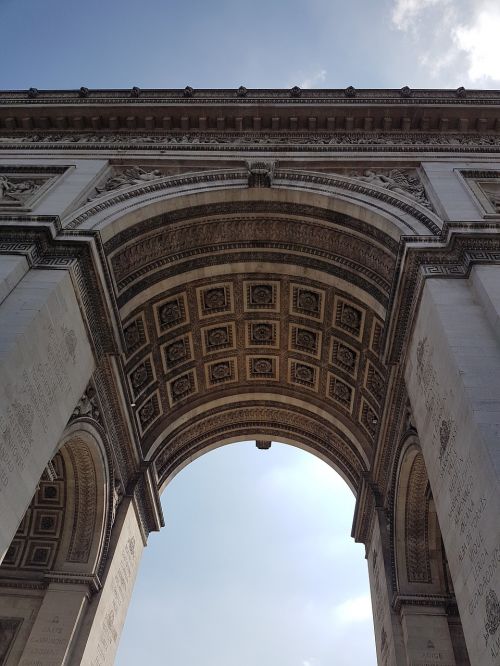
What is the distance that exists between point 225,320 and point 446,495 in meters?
8.62

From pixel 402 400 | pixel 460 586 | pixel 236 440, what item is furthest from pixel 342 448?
pixel 460 586

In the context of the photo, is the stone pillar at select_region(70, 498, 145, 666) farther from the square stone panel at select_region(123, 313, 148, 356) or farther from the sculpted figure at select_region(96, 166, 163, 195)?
the sculpted figure at select_region(96, 166, 163, 195)

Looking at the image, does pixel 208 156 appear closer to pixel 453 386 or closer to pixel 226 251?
pixel 226 251

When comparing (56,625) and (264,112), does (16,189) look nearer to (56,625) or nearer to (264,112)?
(264,112)

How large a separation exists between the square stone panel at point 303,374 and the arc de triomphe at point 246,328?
0.07 meters

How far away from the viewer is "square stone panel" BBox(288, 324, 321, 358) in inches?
584

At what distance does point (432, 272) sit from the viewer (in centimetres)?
947

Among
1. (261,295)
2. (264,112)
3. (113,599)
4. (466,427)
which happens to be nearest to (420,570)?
(466,427)

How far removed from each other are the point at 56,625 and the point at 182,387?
22.1 feet

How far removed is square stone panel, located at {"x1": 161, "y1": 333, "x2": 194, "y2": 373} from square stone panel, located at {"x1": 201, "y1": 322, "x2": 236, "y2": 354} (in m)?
0.44

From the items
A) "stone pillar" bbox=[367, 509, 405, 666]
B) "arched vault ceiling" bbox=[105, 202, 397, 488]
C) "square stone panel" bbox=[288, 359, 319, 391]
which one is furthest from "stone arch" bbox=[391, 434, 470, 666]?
"square stone panel" bbox=[288, 359, 319, 391]

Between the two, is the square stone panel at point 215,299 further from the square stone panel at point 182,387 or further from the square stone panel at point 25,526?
the square stone panel at point 25,526

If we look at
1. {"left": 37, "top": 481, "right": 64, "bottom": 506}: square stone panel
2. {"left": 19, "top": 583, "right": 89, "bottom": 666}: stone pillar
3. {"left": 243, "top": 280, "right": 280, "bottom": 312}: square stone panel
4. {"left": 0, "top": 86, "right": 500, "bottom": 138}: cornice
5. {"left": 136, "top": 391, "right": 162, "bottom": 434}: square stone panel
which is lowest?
{"left": 19, "top": 583, "right": 89, "bottom": 666}: stone pillar

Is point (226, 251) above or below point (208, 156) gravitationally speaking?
below
